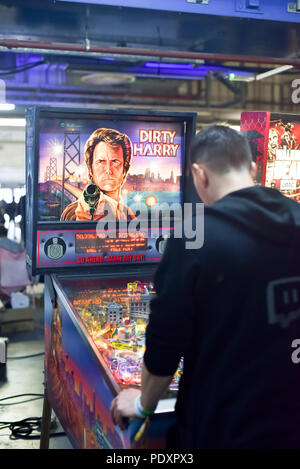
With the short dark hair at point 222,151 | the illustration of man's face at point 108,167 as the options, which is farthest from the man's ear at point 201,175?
the illustration of man's face at point 108,167

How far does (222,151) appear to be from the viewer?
1360 millimetres

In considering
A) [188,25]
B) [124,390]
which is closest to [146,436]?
[124,390]

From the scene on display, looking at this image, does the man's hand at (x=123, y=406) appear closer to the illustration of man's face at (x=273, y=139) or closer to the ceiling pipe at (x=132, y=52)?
the illustration of man's face at (x=273, y=139)

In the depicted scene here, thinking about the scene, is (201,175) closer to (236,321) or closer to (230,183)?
(230,183)

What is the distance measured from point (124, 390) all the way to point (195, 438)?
0.24 meters

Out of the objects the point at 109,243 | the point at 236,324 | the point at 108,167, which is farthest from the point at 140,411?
the point at 108,167

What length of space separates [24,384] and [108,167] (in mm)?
2163

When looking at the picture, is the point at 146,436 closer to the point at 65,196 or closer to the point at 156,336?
the point at 156,336

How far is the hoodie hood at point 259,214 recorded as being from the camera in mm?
1235

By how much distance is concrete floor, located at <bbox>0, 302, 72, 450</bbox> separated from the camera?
3125mm

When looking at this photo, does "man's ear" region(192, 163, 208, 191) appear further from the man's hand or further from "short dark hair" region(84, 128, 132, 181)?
"short dark hair" region(84, 128, 132, 181)

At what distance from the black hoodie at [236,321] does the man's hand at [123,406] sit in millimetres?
151

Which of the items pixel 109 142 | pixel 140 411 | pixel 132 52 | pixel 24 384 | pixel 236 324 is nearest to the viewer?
pixel 236 324

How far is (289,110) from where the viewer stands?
9484mm
